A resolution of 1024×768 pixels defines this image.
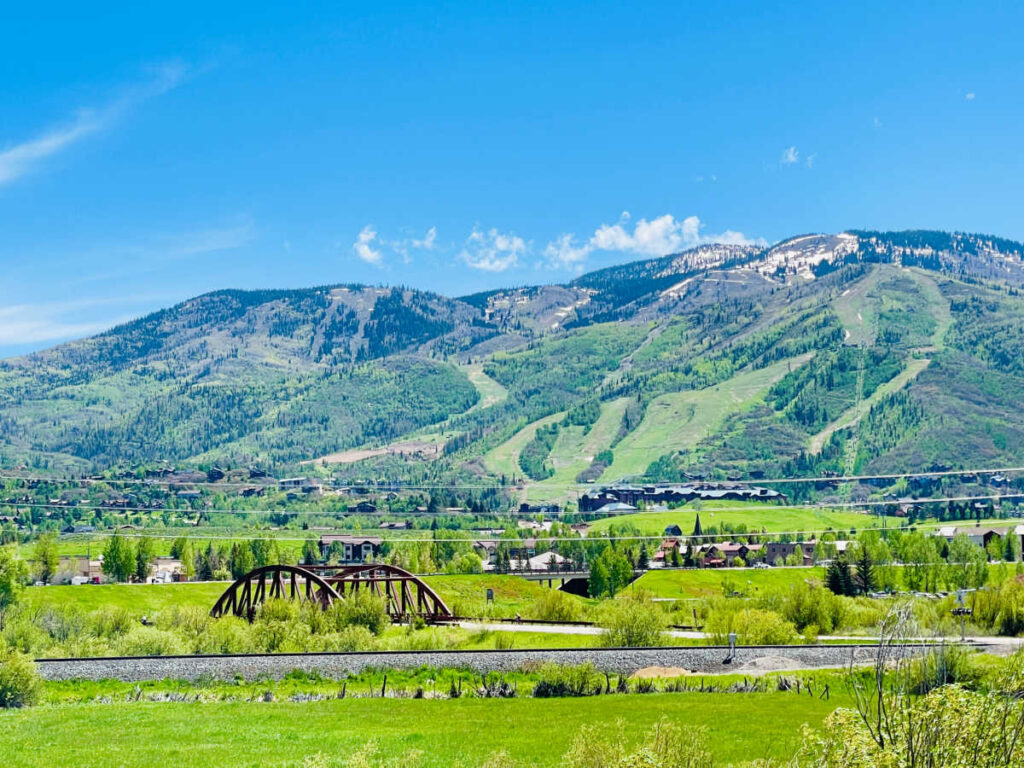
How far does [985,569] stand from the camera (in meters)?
132

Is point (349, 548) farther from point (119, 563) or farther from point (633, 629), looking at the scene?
point (633, 629)

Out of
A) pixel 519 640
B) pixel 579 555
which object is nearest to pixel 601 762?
pixel 519 640

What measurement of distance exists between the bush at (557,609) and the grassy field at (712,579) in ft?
94.9

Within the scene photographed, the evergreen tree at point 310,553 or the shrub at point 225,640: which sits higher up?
the shrub at point 225,640

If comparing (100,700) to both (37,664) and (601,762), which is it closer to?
(37,664)

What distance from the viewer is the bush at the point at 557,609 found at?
95.3m

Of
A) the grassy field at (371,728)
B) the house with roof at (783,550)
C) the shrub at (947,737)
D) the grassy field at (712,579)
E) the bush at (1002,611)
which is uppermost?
the shrub at (947,737)

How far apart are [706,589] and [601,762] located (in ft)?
368

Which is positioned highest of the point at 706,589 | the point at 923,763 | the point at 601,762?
the point at 923,763

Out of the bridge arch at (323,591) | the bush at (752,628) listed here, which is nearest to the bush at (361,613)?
the bridge arch at (323,591)

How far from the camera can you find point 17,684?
179 feet

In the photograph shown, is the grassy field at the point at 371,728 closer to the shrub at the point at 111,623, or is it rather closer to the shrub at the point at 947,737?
the shrub at the point at 947,737

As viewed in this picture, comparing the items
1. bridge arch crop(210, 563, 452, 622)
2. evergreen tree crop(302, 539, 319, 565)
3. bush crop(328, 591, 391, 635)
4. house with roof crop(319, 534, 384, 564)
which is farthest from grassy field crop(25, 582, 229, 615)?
house with roof crop(319, 534, 384, 564)

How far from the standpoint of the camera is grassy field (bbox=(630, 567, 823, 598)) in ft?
425
